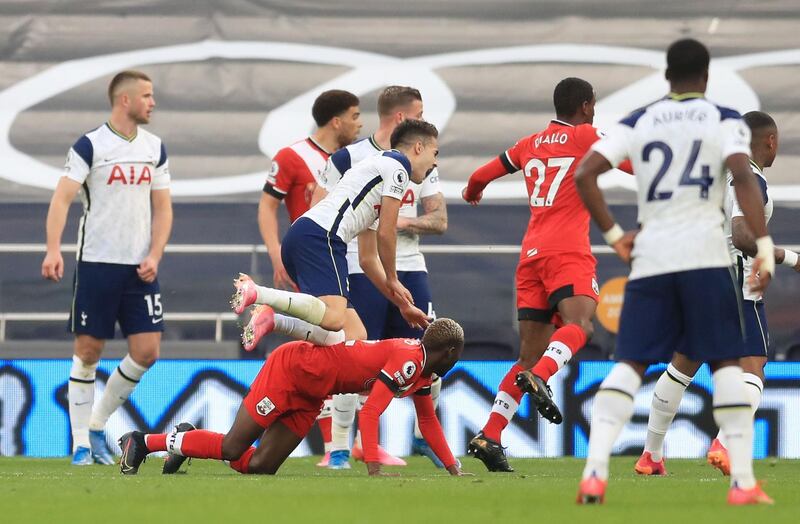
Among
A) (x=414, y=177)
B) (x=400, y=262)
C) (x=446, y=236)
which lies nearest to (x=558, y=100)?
(x=414, y=177)

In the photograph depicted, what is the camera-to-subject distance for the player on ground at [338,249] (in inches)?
285

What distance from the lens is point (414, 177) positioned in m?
7.84

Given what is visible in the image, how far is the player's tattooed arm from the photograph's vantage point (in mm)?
8539

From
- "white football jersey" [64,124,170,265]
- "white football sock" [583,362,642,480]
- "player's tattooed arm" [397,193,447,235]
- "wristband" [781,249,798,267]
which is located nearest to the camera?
"white football sock" [583,362,642,480]

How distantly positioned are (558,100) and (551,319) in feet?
3.97

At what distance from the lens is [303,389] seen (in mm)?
7016

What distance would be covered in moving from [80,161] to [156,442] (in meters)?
2.28

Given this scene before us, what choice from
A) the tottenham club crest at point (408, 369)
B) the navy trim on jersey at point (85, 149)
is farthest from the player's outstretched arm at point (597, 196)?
the navy trim on jersey at point (85, 149)

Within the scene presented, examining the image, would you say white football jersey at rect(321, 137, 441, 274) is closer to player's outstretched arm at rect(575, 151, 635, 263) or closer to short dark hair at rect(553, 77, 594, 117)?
short dark hair at rect(553, 77, 594, 117)

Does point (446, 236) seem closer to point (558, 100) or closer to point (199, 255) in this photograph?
point (199, 255)

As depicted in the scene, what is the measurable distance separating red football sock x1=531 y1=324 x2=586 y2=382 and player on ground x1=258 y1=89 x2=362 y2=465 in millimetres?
2039

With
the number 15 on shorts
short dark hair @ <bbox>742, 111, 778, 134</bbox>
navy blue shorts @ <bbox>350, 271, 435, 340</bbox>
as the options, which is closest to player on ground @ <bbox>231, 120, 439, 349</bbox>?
navy blue shorts @ <bbox>350, 271, 435, 340</bbox>

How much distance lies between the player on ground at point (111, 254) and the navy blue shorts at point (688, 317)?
14.0ft

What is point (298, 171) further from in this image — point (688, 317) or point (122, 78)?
point (688, 317)
